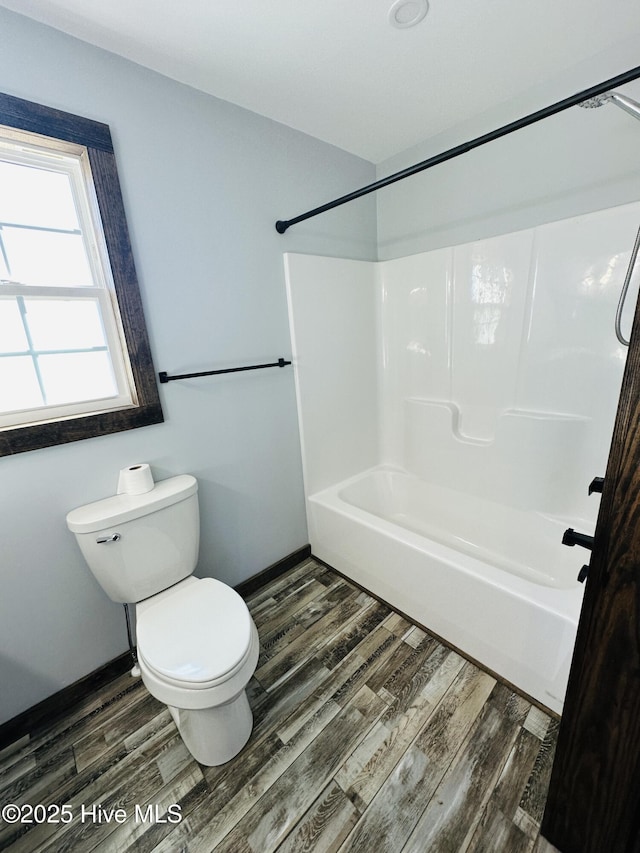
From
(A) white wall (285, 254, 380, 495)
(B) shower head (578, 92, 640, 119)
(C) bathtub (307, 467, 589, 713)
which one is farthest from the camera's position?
(A) white wall (285, 254, 380, 495)

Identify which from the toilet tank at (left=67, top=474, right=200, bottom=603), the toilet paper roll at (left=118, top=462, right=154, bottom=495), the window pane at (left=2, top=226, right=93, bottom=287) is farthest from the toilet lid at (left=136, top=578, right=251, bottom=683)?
the window pane at (left=2, top=226, right=93, bottom=287)

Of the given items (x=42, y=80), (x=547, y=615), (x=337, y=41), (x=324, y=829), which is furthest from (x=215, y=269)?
(x=324, y=829)

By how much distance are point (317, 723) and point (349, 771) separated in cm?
19

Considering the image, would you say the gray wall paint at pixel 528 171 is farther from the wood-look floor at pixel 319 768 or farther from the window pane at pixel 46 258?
the wood-look floor at pixel 319 768

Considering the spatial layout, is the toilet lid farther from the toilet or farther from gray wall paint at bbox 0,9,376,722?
gray wall paint at bbox 0,9,376,722

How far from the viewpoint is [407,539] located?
1.61 metres

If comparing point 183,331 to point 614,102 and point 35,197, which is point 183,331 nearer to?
point 35,197

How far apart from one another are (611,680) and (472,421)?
1.45m

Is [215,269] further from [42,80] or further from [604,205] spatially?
[604,205]

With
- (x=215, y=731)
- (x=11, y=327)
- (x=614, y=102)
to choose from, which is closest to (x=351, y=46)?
(x=614, y=102)

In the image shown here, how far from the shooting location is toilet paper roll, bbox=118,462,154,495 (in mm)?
1374

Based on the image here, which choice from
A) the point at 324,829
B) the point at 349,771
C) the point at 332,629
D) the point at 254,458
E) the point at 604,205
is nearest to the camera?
the point at 324,829

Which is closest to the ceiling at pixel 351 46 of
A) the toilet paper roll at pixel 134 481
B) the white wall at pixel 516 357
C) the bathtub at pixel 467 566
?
the white wall at pixel 516 357

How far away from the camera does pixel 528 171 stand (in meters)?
1.62
